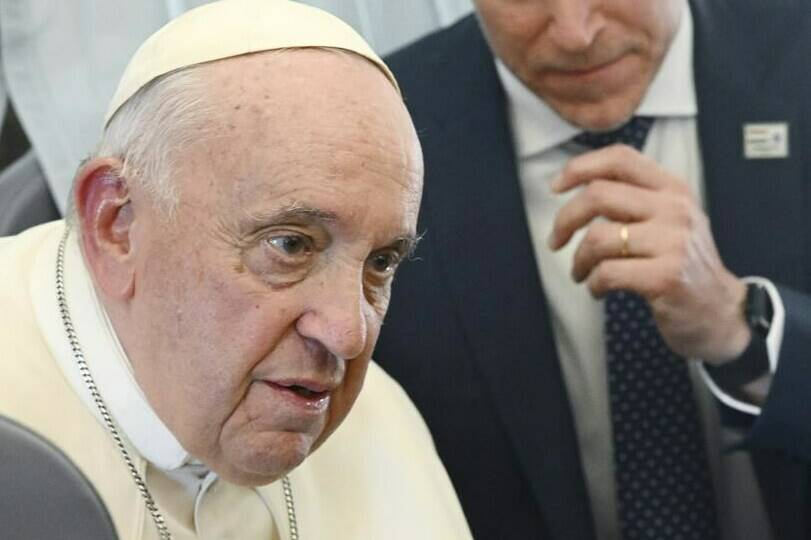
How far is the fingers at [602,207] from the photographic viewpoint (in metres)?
1.87

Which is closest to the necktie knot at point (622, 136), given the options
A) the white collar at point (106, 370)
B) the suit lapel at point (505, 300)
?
the suit lapel at point (505, 300)

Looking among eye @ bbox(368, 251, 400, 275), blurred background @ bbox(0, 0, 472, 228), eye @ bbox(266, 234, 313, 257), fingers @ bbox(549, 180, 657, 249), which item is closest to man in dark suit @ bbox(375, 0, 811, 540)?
fingers @ bbox(549, 180, 657, 249)

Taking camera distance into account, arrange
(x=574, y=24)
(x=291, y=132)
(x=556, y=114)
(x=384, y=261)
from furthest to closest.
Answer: (x=556, y=114), (x=574, y=24), (x=384, y=261), (x=291, y=132)

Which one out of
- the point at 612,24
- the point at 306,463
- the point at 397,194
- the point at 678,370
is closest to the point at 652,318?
the point at 678,370

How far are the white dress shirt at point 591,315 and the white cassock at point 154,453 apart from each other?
0.52m

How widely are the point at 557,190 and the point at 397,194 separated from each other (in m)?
0.64

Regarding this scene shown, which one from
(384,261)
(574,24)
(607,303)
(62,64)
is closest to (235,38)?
(384,261)

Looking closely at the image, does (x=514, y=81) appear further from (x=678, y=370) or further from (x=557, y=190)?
(x=678, y=370)

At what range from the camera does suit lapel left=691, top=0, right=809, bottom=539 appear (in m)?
2.10

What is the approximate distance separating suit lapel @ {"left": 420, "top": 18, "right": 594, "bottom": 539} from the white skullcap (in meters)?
0.79

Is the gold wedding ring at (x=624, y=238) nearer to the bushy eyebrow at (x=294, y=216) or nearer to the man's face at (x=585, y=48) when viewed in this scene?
the man's face at (x=585, y=48)

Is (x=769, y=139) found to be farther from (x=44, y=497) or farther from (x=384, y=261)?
(x=44, y=497)

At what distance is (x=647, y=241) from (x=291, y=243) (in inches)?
31.0

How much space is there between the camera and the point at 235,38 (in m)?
1.27
